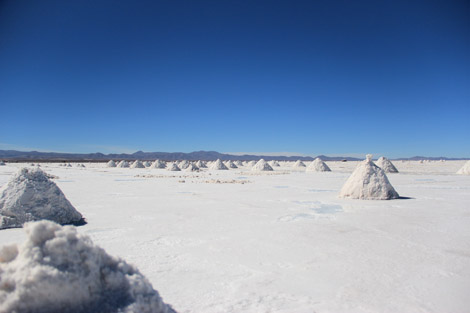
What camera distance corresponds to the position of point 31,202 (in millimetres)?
4836

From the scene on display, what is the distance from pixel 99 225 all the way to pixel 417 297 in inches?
163

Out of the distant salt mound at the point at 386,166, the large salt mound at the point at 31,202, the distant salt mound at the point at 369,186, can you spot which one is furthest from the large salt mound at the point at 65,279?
the distant salt mound at the point at 386,166

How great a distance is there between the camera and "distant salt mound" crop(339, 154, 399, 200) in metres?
7.84

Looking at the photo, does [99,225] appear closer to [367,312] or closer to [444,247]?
[367,312]

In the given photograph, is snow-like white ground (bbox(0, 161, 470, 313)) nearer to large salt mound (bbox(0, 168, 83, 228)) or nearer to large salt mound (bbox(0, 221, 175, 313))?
large salt mound (bbox(0, 168, 83, 228))

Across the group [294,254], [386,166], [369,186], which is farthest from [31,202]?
[386,166]

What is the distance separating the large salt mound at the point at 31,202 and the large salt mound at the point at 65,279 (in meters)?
3.58

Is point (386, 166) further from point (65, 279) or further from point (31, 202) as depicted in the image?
point (65, 279)

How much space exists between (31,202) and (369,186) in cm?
704

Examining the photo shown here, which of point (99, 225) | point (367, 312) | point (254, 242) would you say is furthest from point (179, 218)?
point (367, 312)

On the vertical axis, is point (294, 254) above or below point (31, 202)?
below

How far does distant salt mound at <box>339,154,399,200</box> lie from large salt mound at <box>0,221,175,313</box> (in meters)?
7.06

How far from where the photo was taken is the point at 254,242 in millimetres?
3922

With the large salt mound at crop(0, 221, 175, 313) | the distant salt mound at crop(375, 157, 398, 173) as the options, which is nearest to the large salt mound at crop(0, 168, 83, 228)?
the large salt mound at crop(0, 221, 175, 313)
